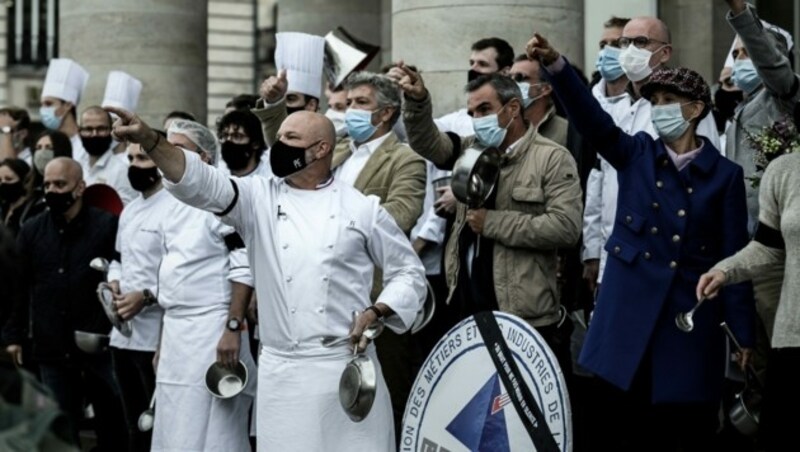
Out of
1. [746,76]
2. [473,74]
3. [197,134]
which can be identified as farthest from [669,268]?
[197,134]

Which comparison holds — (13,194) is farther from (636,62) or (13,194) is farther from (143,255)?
(636,62)

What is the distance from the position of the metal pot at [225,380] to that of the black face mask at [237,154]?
49.3 inches

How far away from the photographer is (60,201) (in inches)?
438

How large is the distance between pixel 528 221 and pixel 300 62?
297 centimetres

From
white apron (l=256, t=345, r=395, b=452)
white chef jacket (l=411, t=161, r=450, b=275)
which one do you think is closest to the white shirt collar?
white chef jacket (l=411, t=161, r=450, b=275)

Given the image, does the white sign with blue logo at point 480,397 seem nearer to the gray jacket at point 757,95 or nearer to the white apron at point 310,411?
the white apron at point 310,411

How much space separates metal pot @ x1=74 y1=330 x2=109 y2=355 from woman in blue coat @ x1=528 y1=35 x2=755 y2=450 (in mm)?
3744

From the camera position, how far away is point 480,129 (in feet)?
29.1

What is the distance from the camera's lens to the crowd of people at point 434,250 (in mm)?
7836

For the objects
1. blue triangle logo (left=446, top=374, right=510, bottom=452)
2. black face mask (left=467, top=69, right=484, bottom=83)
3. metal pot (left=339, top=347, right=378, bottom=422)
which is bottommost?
blue triangle logo (left=446, top=374, right=510, bottom=452)

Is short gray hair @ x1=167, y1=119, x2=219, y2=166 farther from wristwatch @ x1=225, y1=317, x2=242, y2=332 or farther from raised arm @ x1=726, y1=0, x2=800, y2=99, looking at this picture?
raised arm @ x1=726, y1=0, x2=800, y2=99

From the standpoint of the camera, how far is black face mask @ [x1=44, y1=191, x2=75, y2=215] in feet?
36.5

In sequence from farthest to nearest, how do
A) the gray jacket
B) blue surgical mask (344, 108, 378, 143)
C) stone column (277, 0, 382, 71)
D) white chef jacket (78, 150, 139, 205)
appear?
stone column (277, 0, 382, 71)
white chef jacket (78, 150, 139, 205)
blue surgical mask (344, 108, 378, 143)
the gray jacket

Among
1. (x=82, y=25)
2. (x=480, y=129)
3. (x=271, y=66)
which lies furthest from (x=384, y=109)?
(x=271, y=66)
